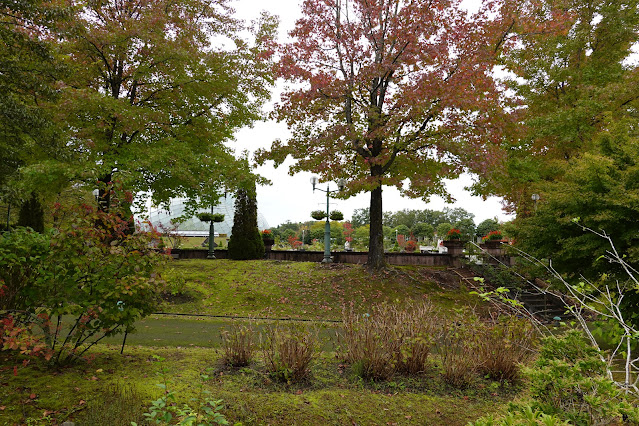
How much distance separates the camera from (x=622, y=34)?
55.4 feet

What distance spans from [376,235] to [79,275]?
1120cm

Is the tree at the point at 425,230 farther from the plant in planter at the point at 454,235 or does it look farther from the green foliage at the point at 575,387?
the green foliage at the point at 575,387

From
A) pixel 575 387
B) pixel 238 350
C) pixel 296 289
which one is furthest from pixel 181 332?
pixel 575 387

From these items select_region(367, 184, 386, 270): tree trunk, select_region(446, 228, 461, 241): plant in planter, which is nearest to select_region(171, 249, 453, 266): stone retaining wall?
select_region(446, 228, 461, 241): plant in planter

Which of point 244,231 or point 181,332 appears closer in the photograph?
point 181,332

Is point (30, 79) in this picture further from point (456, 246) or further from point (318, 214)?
point (456, 246)

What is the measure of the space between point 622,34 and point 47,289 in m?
22.4

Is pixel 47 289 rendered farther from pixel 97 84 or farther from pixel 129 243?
pixel 97 84

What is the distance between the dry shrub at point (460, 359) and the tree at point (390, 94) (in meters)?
8.20

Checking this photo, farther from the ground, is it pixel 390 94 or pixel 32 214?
pixel 390 94

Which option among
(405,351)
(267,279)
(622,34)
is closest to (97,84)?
(267,279)

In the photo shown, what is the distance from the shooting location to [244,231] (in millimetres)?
18438

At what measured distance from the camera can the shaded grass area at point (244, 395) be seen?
3805 millimetres

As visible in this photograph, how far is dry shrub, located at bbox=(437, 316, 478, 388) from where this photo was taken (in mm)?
4898
